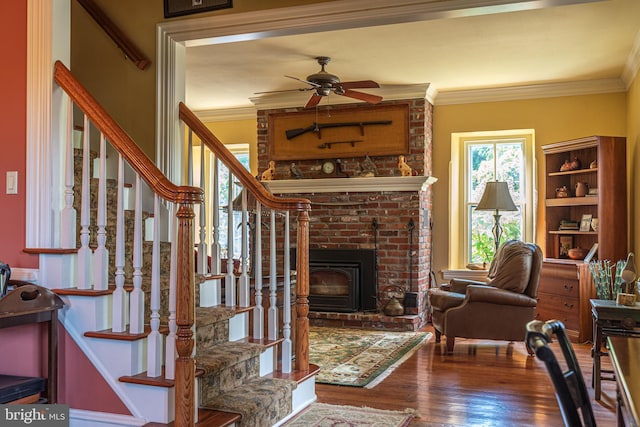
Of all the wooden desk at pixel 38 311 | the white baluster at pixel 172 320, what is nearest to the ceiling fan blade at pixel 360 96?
the white baluster at pixel 172 320

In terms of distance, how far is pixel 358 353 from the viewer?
17.6ft

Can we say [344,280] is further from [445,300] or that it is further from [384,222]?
[445,300]

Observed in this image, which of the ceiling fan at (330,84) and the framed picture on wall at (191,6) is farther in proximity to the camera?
the ceiling fan at (330,84)

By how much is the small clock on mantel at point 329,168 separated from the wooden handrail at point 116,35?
359 cm

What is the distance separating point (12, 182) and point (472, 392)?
3.14 metres

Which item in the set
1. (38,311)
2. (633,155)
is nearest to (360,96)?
(633,155)

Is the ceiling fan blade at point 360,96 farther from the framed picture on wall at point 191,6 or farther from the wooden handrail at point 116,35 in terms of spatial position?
the wooden handrail at point 116,35

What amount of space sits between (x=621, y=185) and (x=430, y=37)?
2.59 m

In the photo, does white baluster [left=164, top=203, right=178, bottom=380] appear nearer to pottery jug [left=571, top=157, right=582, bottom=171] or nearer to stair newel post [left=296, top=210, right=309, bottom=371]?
stair newel post [left=296, top=210, right=309, bottom=371]

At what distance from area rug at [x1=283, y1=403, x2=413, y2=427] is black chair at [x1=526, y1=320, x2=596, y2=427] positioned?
2.00 metres

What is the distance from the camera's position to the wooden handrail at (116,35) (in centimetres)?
387

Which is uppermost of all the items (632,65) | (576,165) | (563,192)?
(632,65)

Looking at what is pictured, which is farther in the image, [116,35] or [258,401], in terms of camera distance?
[116,35]

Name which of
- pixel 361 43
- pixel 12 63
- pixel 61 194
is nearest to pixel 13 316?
pixel 61 194
